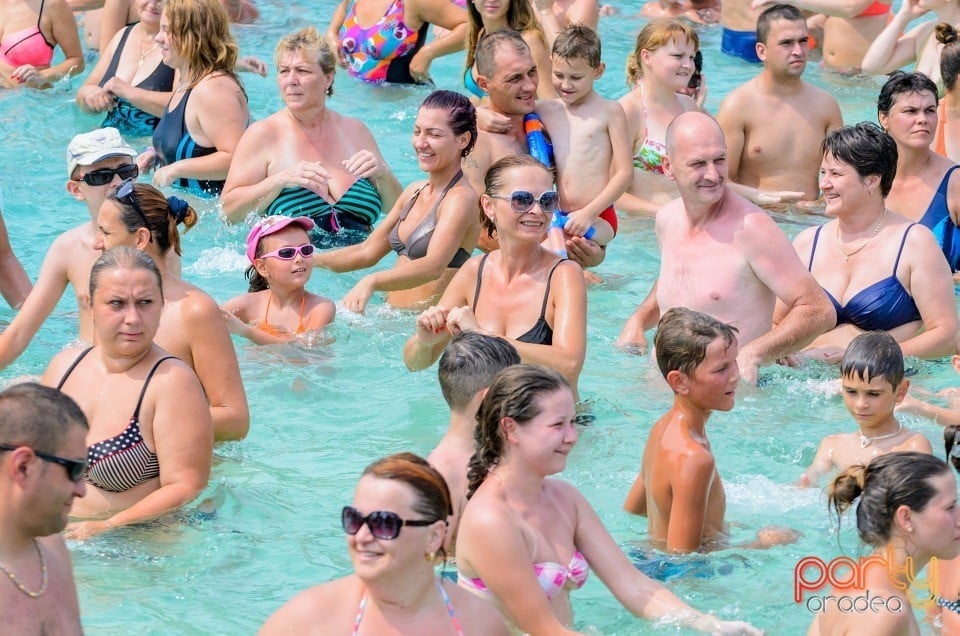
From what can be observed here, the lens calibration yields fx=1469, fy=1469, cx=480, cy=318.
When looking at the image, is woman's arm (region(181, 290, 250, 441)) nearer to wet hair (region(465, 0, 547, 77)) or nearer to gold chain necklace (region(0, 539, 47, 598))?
gold chain necklace (region(0, 539, 47, 598))

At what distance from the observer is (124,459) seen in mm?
5285

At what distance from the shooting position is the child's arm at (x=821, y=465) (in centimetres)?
606

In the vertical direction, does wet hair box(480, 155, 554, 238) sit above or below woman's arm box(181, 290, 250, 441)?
above

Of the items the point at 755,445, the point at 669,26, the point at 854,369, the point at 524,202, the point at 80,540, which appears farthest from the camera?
the point at 669,26

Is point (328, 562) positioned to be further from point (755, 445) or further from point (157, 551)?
point (755, 445)

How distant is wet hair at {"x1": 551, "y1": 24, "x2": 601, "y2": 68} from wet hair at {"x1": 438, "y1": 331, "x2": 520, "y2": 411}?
3.92 meters

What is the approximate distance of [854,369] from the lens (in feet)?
18.7

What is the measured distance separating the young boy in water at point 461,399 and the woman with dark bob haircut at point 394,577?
81cm

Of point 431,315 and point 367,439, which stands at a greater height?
point 431,315

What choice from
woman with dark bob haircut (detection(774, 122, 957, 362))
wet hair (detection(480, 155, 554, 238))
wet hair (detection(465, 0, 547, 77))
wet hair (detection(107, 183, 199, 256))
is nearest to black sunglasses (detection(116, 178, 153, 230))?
wet hair (detection(107, 183, 199, 256))

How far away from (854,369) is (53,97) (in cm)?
808

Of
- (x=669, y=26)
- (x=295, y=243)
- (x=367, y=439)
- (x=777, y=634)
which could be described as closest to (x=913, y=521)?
(x=777, y=634)

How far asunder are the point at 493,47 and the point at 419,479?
15.9 feet

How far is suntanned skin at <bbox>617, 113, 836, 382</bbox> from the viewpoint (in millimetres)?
6594
